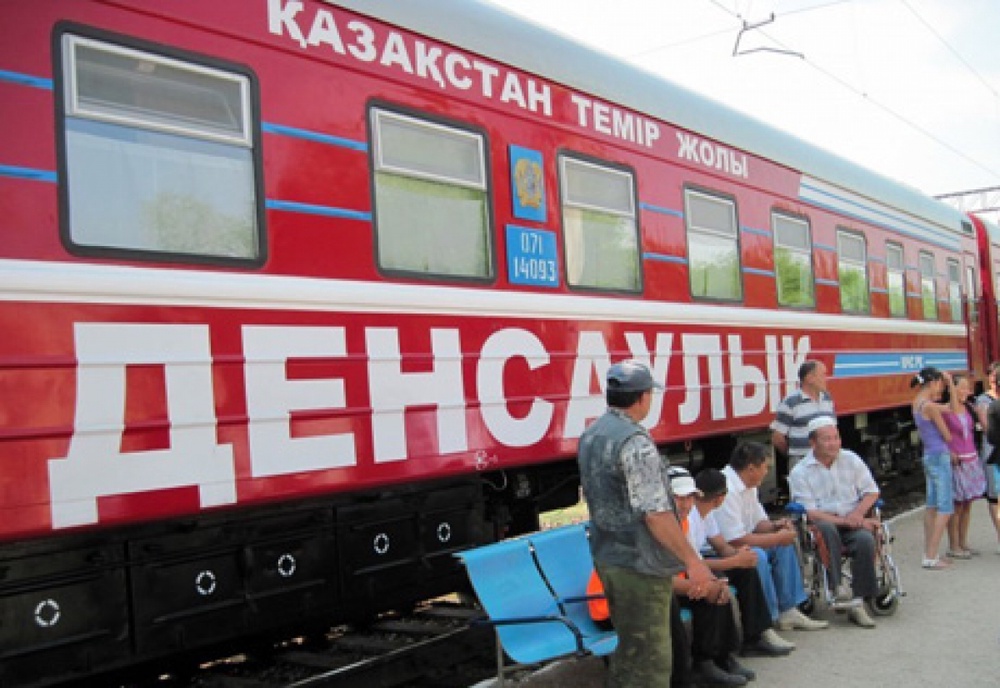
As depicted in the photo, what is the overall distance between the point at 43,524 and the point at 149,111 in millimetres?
1570

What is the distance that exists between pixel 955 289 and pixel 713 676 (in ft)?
32.1

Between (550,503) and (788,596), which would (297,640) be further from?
(788,596)

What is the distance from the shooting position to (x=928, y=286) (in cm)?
1167

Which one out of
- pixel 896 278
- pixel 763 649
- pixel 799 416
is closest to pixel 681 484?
pixel 763 649

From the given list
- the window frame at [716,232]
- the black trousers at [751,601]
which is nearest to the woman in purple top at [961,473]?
the window frame at [716,232]

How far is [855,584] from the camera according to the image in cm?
563

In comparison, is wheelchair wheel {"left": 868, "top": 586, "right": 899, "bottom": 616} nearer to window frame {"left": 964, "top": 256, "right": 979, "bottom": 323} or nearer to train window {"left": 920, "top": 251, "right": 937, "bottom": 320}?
train window {"left": 920, "top": 251, "right": 937, "bottom": 320}

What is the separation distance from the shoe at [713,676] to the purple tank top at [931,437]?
3.37 metres

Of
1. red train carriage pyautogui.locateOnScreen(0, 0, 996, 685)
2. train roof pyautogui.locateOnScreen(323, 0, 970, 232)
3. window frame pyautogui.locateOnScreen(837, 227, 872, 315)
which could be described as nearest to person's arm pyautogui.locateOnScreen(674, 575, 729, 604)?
red train carriage pyautogui.locateOnScreen(0, 0, 996, 685)

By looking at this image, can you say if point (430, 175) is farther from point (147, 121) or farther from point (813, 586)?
point (813, 586)

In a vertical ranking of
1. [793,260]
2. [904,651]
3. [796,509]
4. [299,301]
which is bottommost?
[904,651]

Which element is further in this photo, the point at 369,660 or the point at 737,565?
the point at 737,565

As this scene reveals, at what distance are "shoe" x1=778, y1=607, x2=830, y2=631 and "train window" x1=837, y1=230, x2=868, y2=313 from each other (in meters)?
4.27

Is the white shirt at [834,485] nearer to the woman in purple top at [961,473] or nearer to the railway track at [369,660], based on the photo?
the woman in purple top at [961,473]
